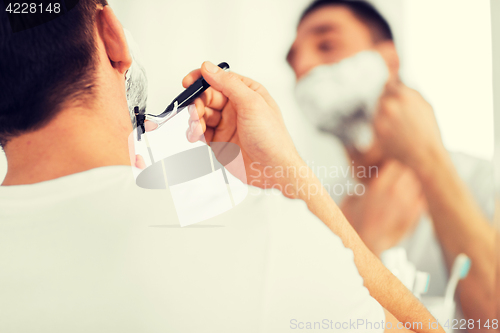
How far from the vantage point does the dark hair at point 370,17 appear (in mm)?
745

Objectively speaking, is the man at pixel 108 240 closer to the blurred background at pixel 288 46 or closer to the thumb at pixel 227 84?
the thumb at pixel 227 84

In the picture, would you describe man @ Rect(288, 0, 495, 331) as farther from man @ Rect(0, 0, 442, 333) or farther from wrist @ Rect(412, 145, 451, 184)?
man @ Rect(0, 0, 442, 333)

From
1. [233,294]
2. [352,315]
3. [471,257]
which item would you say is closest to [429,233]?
[471,257]

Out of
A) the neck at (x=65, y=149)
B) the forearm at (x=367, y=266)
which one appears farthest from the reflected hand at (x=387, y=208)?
the neck at (x=65, y=149)

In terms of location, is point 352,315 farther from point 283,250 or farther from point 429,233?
point 429,233

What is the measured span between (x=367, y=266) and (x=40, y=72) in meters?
0.59

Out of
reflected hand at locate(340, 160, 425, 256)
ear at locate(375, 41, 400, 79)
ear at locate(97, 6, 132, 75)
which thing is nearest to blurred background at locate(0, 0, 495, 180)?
ear at locate(375, 41, 400, 79)

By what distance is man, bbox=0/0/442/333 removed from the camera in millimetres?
316

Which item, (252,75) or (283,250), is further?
(252,75)

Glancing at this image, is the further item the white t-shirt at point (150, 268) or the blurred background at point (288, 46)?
the blurred background at point (288, 46)

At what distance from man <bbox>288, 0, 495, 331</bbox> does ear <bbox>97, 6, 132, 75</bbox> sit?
1.48 feet

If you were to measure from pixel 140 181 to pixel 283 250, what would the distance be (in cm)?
18

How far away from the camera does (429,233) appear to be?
728 millimetres

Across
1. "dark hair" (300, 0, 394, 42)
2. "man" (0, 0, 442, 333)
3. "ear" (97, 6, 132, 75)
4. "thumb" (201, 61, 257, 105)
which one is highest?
"dark hair" (300, 0, 394, 42)
